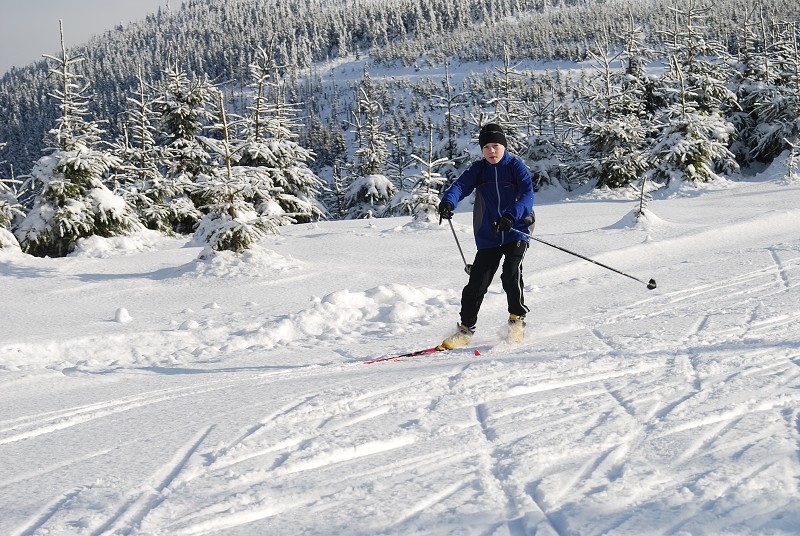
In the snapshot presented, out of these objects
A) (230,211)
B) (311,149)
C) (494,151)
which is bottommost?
(230,211)

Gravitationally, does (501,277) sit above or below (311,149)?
below

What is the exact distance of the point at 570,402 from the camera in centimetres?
372

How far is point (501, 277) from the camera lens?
5.80 metres

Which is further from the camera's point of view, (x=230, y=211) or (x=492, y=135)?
(x=230, y=211)

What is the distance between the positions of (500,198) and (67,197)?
37.7 ft

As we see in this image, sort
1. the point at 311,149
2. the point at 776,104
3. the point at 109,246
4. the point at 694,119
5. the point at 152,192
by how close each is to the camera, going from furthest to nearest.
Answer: the point at 311,149 → the point at 776,104 → the point at 152,192 → the point at 694,119 → the point at 109,246

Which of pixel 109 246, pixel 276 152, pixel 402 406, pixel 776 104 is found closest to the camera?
pixel 402 406

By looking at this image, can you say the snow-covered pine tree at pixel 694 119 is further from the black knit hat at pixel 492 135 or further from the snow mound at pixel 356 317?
the black knit hat at pixel 492 135

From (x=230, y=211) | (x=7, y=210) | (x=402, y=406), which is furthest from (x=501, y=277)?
(x=7, y=210)

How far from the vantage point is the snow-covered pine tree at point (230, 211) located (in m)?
9.96

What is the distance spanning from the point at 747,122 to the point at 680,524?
28.2m

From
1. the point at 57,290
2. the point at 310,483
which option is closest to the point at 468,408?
the point at 310,483

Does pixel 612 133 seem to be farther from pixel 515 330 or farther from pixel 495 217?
pixel 515 330

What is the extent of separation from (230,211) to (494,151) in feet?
19.0
